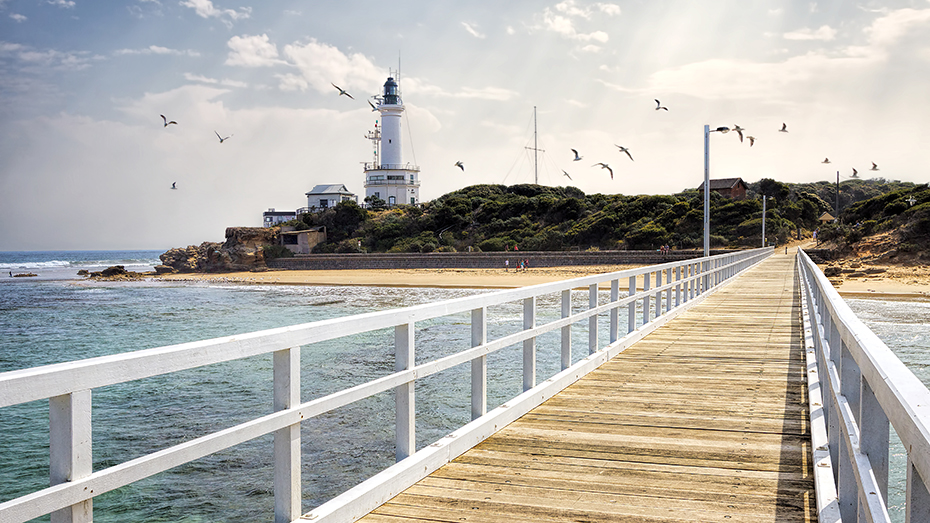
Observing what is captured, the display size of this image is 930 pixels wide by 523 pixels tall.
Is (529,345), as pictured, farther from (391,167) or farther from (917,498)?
(391,167)

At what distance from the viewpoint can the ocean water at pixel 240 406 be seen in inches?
313

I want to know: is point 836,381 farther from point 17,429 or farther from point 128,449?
point 17,429

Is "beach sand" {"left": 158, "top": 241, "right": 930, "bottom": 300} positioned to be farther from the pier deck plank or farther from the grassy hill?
the pier deck plank

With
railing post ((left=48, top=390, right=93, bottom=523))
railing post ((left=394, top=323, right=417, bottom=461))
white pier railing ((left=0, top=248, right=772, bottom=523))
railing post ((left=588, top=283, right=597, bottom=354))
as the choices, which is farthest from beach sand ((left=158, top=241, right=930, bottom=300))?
railing post ((left=48, top=390, right=93, bottom=523))

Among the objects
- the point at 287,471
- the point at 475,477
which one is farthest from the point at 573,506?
the point at 287,471

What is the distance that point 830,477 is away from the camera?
391cm

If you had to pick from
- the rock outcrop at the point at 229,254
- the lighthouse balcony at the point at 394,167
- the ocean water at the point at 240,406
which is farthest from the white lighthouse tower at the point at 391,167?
the ocean water at the point at 240,406

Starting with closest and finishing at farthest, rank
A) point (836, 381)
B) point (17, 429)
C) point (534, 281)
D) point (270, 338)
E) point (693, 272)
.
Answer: point (270, 338) < point (836, 381) < point (17, 429) < point (693, 272) < point (534, 281)

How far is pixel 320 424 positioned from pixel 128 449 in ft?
8.53

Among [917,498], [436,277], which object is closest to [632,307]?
[917,498]

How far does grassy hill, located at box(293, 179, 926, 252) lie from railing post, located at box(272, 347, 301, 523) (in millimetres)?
57634

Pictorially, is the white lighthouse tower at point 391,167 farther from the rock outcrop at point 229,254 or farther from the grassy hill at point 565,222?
the rock outcrop at point 229,254

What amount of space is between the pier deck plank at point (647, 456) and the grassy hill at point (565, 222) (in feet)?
173

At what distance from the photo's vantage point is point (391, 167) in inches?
3905
